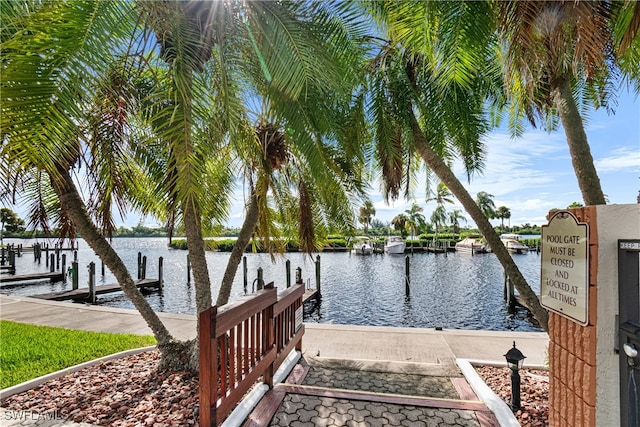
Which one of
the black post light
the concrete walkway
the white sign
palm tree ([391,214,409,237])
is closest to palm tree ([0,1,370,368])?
the concrete walkway

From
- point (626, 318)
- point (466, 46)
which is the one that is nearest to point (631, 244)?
point (626, 318)

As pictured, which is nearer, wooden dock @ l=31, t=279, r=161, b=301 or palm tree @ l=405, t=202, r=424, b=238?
wooden dock @ l=31, t=279, r=161, b=301

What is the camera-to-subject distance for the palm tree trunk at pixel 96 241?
4.45 m

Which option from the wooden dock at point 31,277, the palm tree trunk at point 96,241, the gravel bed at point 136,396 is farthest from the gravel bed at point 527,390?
the wooden dock at point 31,277

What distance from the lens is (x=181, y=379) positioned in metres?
4.37

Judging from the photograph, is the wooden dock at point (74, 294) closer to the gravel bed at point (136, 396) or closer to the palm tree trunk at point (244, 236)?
the gravel bed at point (136, 396)

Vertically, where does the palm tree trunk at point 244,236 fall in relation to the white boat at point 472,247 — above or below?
above

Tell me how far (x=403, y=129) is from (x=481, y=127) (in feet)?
4.17

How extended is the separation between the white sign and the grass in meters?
6.11

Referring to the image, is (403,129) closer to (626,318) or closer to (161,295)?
(626,318)

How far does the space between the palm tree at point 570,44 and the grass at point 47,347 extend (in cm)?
680

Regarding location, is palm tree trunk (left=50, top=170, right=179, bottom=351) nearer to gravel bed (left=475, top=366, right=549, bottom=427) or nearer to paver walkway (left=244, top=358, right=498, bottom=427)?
paver walkway (left=244, top=358, right=498, bottom=427)

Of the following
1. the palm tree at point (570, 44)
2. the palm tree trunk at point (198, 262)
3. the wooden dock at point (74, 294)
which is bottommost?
the wooden dock at point (74, 294)

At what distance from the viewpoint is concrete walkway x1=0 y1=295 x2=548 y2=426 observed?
351 cm
